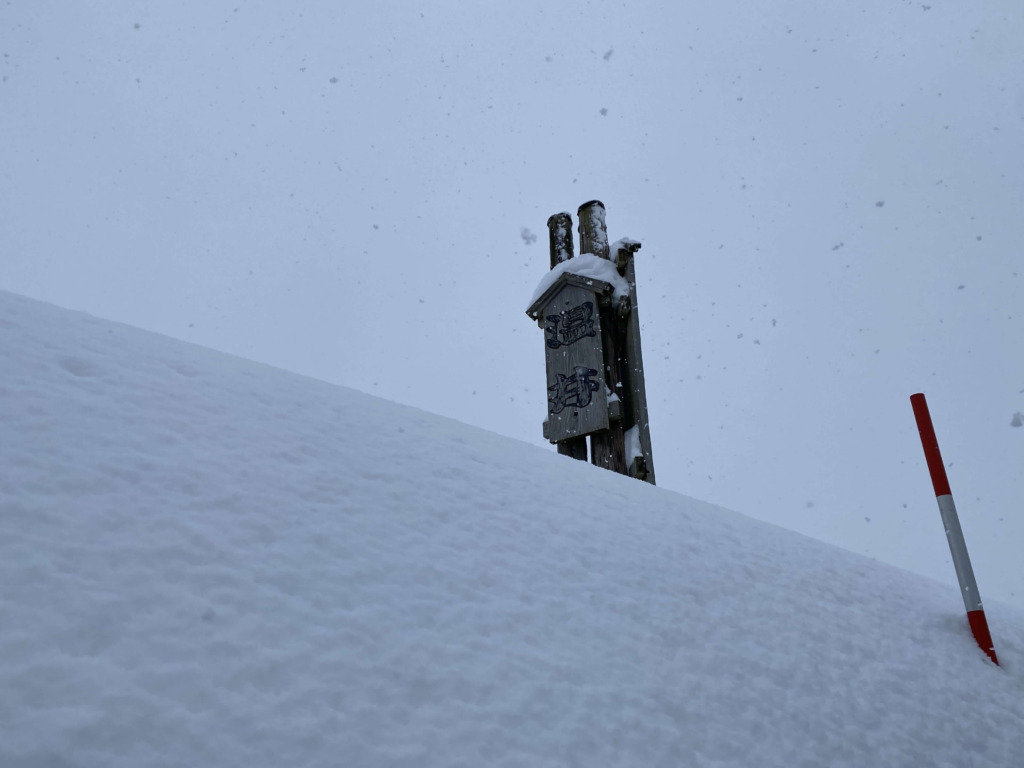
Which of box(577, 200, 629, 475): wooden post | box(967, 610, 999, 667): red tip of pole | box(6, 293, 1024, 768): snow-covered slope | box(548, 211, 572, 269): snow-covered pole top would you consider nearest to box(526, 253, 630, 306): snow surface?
box(577, 200, 629, 475): wooden post

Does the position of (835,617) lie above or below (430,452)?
below

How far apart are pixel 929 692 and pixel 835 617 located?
0.26 m

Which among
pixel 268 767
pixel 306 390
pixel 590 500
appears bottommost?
pixel 268 767

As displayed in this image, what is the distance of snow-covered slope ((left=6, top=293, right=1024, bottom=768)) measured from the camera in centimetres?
88

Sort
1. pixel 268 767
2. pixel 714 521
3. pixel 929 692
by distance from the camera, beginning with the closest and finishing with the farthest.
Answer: pixel 268 767
pixel 929 692
pixel 714 521

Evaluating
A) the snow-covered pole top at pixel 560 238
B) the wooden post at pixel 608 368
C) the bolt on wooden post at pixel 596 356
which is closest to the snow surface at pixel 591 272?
the bolt on wooden post at pixel 596 356

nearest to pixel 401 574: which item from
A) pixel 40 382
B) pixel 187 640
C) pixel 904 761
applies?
pixel 187 640

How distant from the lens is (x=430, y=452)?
6.48 ft

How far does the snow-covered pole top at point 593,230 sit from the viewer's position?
4.86 metres

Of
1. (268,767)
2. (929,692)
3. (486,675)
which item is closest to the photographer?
(268,767)

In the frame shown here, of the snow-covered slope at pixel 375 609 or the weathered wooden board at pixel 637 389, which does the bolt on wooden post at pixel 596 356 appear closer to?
the weathered wooden board at pixel 637 389

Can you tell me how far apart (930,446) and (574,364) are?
96.3 inches

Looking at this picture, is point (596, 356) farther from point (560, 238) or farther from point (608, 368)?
point (560, 238)

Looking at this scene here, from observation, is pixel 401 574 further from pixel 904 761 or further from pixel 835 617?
pixel 835 617
